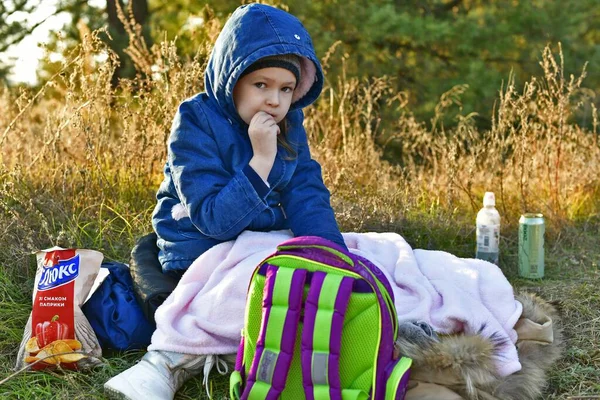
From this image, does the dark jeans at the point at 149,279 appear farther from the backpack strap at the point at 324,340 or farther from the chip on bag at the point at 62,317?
the backpack strap at the point at 324,340

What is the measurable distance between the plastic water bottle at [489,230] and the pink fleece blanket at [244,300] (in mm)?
892

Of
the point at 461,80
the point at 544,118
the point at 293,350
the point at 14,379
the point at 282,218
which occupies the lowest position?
the point at 14,379

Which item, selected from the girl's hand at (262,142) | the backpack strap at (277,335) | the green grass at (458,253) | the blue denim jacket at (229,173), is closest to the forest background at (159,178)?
the green grass at (458,253)

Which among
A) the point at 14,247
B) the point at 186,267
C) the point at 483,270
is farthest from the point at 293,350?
the point at 14,247

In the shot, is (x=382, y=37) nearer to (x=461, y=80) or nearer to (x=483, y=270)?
(x=461, y=80)

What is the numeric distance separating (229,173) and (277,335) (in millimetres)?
827

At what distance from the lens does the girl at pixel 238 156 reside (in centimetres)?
254

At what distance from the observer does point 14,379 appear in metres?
2.52

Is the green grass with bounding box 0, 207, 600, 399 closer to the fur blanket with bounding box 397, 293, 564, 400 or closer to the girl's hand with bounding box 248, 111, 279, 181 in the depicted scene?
the fur blanket with bounding box 397, 293, 564, 400

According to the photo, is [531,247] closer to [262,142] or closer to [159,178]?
[262,142]

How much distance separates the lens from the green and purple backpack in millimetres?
2039

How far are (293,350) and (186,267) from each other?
30.2 inches

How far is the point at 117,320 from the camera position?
8.96ft

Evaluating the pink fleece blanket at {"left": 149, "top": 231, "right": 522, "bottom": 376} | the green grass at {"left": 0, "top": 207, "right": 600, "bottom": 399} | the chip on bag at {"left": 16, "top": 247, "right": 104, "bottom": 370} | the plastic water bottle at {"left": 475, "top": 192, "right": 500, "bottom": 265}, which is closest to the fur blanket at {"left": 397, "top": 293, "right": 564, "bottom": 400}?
the pink fleece blanket at {"left": 149, "top": 231, "right": 522, "bottom": 376}
